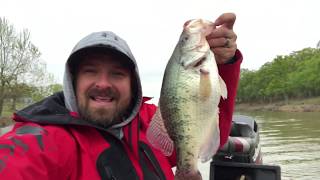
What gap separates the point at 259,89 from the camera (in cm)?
8888

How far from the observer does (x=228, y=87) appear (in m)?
3.45

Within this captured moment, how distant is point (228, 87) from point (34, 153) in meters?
1.57

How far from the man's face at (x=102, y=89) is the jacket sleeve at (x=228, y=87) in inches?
27.9

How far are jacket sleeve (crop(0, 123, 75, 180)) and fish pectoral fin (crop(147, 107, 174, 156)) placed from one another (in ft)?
1.67

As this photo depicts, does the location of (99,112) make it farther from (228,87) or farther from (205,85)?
(228,87)

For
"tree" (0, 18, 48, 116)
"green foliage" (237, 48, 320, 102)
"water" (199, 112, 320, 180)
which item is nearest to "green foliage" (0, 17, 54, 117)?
"tree" (0, 18, 48, 116)

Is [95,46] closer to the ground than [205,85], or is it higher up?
higher up

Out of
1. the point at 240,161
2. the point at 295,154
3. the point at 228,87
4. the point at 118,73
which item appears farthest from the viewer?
the point at 295,154

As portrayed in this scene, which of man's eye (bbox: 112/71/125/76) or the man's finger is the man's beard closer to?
man's eye (bbox: 112/71/125/76)

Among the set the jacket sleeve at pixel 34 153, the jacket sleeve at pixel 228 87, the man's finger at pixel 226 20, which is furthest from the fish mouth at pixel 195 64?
the jacket sleeve at pixel 34 153

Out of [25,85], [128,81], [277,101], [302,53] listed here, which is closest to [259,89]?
[277,101]

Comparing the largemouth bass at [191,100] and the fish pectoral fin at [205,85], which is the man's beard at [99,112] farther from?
the fish pectoral fin at [205,85]

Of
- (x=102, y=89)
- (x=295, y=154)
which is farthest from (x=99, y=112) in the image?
(x=295, y=154)

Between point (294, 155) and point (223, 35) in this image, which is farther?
point (294, 155)
